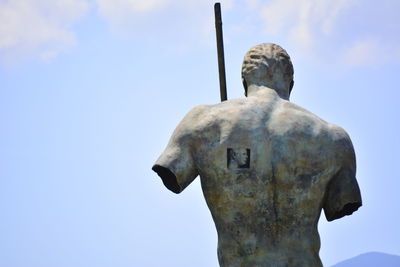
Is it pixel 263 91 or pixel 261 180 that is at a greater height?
pixel 263 91

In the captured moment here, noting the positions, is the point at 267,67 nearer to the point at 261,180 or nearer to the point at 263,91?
the point at 263,91

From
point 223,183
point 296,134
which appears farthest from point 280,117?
point 223,183

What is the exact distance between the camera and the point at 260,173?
34.6ft

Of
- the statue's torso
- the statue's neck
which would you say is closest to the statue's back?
the statue's torso

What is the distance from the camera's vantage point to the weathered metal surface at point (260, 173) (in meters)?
10.5

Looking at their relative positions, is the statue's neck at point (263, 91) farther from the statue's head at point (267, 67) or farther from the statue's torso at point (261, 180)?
the statue's torso at point (261, 180)

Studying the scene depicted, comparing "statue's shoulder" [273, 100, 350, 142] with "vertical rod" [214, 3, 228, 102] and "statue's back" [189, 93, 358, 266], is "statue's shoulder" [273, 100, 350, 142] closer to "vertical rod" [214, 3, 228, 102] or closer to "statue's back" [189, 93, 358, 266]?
"statue's back" [189, 93, 358, 266]

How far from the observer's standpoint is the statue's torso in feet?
34.6

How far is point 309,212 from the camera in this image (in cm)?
1075

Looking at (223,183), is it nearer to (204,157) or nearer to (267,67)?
(204,157)

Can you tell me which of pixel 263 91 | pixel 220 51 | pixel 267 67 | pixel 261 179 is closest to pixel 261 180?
pixel 261 179

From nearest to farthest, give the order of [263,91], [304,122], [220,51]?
[304,122]
[263,91]
[220,51]

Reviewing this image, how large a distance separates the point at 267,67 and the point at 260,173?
1.22 m

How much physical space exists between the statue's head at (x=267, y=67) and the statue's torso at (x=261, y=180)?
46 centimetres
